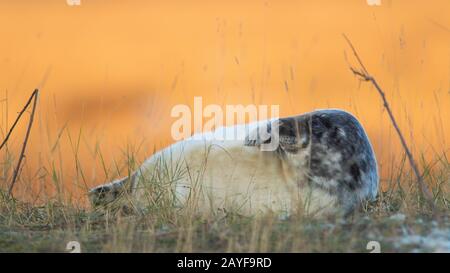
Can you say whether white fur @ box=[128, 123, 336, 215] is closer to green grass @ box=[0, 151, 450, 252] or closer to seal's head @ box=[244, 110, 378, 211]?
seal's head @ box=[244, 110, 378, 211]

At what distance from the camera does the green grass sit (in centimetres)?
452

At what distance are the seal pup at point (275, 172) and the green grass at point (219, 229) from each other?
0.58 feet

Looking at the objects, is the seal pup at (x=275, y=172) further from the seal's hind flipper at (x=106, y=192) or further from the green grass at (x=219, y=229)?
the green grass at (x=219, y=229)

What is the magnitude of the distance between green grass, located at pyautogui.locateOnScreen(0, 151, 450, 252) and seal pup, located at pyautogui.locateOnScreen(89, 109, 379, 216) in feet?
0.58

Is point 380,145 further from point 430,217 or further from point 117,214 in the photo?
point 117,214

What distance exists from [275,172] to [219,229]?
88 cm

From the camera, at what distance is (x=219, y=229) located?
16.0 feet

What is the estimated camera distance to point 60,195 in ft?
19.0

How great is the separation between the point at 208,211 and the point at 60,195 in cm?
111

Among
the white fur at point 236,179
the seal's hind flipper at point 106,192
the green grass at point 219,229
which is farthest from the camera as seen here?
the seal's hind flipper at point 106,192

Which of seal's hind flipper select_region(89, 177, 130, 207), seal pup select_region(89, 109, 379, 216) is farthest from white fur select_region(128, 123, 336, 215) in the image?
seal's hind flipper select_region(89, 177, 130, 207)

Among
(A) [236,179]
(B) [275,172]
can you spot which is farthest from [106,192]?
(B) [275,172]

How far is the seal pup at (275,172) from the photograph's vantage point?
5.47 meters

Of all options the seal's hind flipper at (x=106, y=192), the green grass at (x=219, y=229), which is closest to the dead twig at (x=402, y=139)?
the green grass at (x=219, y=229)
